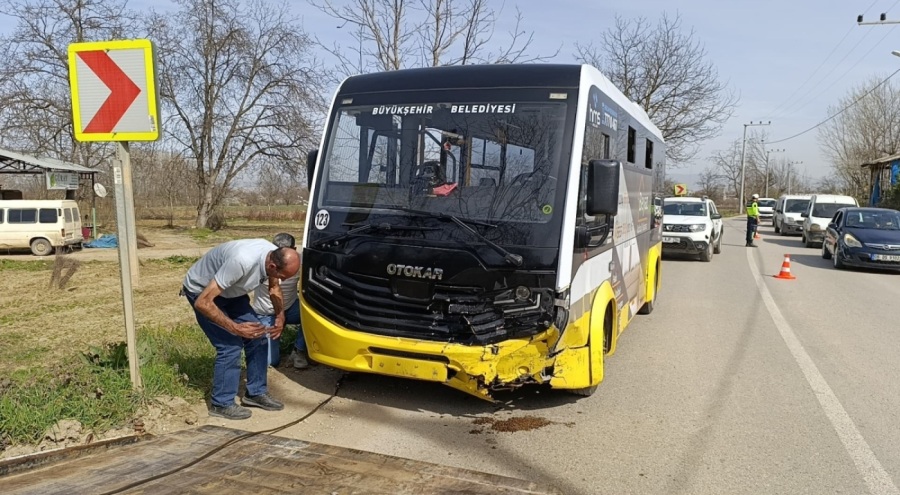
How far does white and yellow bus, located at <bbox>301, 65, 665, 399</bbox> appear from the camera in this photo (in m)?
4.76

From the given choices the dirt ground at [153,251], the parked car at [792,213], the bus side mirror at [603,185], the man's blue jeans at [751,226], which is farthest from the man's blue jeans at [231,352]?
the parked car at [792,213]

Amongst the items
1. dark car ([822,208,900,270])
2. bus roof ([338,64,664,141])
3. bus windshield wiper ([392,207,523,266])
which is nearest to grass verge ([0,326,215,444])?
bus windshield wiper ([392,207,523,266])

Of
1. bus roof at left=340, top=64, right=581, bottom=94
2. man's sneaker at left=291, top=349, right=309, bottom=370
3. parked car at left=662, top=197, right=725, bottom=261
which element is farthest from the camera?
parked car at left=662, top=197, right=725, bottom=261

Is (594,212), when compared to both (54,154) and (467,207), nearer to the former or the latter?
(467,207)

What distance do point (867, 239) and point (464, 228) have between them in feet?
47.2

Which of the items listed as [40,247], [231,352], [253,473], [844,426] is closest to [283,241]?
[231,352]

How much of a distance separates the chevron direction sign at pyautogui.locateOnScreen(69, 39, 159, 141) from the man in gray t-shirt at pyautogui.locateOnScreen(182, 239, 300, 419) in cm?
111

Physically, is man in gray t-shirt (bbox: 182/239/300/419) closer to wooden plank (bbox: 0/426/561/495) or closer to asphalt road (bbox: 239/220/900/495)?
asphalt road (bbox: 239/220/900/495)

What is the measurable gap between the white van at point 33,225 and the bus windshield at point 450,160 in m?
19.9

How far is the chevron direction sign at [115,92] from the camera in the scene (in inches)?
187

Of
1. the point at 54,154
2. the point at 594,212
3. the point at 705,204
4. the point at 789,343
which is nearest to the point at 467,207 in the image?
the point at 594,212

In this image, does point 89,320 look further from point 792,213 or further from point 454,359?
point 792,213

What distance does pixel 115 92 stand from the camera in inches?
189

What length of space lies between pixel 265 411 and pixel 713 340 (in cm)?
554
